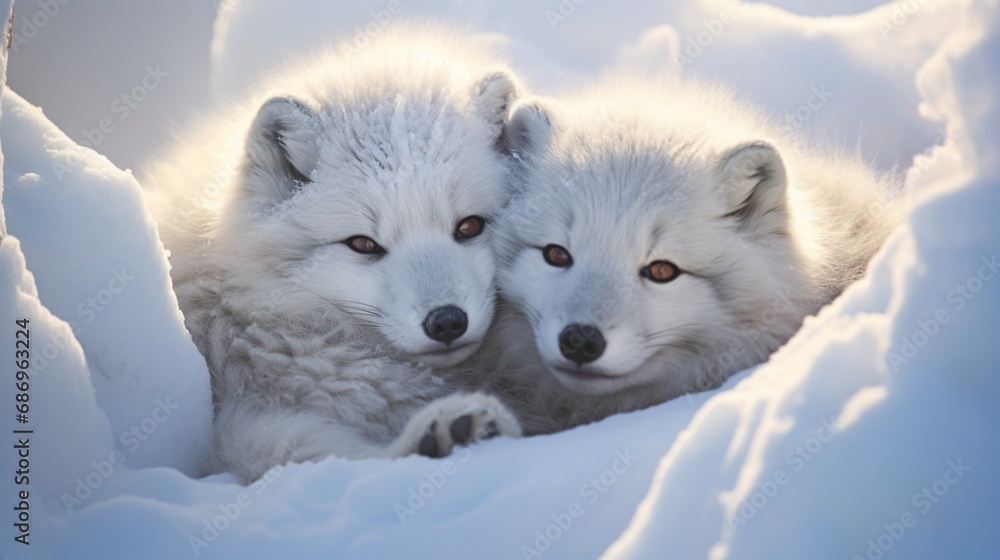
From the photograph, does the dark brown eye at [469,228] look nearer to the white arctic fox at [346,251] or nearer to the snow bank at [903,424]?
the white arctic fox at [346,251]

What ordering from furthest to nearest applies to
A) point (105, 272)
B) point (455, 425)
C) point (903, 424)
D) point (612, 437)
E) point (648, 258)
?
point (648, 258) → point (105, 272) → point (455, 425) → point (612, 437) → point (903, 424)

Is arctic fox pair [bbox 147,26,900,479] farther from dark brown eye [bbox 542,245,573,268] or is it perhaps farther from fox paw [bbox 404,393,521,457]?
fox paw [bbox 404,393,521,457]

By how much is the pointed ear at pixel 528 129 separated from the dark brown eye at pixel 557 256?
1.09ft

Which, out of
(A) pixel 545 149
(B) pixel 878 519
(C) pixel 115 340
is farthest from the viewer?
(A) pixel 545 149

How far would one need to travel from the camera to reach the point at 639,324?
6.70ft

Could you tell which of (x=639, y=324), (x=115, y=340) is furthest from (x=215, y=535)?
(x=639, y=324)

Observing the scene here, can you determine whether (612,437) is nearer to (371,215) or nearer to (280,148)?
(371,215)

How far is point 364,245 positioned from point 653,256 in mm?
820

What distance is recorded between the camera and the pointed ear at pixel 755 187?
213 cm

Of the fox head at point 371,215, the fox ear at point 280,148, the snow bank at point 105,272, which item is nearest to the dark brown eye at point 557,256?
the fox head at point 371,215

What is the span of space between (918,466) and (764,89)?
3.01m

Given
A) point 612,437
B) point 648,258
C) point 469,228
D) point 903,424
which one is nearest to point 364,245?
point 469,228

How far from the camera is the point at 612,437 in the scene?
1.66 meters

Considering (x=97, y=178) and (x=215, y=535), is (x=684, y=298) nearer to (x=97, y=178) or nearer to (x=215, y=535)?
(x=215, y=535)
